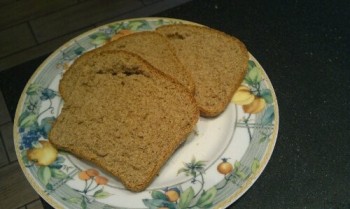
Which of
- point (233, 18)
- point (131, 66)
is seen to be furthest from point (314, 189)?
point (233, 18)

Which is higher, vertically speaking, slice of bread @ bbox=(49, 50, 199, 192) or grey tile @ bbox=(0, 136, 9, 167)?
slice of bread @ bbox=(49, 50, 199, 192)

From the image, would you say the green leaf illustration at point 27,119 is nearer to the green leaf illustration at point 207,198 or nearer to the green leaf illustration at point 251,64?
the green leaf illustration at point 207,198

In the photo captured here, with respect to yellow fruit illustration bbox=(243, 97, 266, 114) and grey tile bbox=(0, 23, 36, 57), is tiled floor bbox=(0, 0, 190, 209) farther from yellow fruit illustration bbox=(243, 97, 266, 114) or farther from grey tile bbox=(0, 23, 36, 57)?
yellow fruit illustration bbox=(243, 97, 266, 114)

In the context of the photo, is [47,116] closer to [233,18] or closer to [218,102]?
[218,102]

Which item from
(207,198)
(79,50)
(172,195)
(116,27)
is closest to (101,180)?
(172,195)

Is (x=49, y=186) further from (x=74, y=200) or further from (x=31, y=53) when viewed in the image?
(x=31, y=53)

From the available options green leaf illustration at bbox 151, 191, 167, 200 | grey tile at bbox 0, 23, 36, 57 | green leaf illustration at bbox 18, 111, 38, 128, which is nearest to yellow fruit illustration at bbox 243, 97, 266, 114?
green leaf illustration at bbox 151, 191, 167, 200
